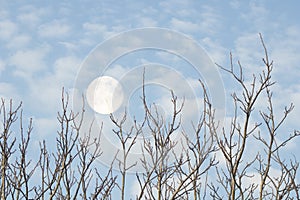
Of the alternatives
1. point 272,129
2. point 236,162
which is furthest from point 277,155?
point 236,162

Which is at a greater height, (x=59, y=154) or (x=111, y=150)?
(x=111, y=150)

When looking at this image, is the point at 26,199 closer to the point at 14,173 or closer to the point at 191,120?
the point at 14,173

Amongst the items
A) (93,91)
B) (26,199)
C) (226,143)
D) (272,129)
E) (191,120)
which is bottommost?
(26,199)

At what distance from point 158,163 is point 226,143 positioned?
0.99 m

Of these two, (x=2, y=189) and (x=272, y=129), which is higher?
(x=272, y=129)

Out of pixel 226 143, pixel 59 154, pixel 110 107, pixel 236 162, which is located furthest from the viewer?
pixel 110 107

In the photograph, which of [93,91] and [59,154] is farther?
[93,91]

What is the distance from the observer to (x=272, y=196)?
6.92 meters

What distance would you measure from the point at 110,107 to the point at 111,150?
29.5 inches

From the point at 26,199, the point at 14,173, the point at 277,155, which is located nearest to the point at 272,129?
the point at 277,155

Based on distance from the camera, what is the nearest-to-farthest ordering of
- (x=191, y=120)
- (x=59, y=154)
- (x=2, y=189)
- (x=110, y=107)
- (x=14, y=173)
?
1. (x=2, y=189)
2. (x=59, y=154)
3. (x=14, y=173)
4. (x=191, y=120)
5. (x=110, y=107)

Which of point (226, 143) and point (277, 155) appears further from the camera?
point (277, 155)

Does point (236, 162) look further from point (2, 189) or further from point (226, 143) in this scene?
point (2, 189)

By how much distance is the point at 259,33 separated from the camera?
18.4 feet
